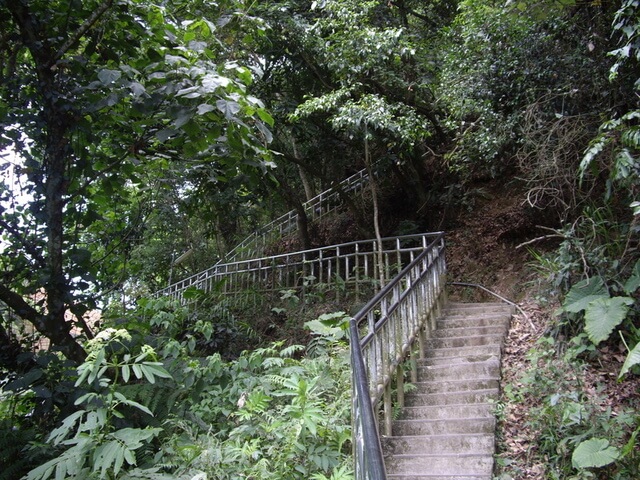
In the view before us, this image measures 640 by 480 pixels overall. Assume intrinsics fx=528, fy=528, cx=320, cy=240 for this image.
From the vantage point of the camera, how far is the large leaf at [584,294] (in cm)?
524

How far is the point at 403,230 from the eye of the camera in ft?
35.3

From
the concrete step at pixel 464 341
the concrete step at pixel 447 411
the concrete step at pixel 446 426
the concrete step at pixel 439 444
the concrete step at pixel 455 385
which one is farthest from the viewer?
the concrete step at pixel 464 341

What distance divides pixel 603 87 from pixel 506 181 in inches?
166

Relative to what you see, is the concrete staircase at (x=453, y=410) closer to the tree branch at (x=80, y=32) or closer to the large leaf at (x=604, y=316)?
the large leaf at (x=604, y=316)

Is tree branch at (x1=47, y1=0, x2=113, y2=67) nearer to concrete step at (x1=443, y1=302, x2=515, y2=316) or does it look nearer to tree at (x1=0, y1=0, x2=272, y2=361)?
tree at (x1=0, y1=0, x2=272, y2=361)

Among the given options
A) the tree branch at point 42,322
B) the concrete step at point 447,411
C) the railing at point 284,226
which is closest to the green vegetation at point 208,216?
the tree branch at point 42,322

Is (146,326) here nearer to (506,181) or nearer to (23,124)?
(23,124)

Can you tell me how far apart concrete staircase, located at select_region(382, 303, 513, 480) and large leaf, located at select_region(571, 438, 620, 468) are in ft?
2.05

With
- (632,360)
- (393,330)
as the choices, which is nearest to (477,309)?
(393,330)

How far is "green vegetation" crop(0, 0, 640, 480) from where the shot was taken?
4051 mm

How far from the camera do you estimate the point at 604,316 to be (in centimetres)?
491

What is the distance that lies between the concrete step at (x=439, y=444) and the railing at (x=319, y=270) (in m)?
3.50

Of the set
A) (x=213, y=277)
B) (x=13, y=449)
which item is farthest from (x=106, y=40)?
(x=213, y=277)

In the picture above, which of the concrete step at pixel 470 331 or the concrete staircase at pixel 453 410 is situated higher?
the concrete step at pixel 470 331
